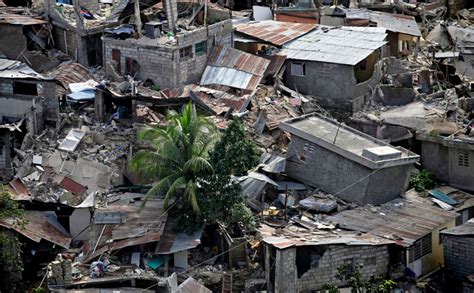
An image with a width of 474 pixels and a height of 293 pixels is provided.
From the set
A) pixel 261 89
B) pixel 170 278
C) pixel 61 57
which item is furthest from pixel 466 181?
pixel 61 57

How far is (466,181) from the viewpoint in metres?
41.3

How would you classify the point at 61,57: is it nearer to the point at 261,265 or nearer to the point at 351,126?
the point at 351,126

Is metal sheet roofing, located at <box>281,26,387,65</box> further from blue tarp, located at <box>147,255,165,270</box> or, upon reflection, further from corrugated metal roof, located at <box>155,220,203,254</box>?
blue tarp, located at <box>147,255,165,270</box>

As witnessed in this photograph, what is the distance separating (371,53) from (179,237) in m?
12.2

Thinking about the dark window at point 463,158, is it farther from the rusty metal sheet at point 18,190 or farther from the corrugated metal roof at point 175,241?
the rusty metal sheet at point 18,190

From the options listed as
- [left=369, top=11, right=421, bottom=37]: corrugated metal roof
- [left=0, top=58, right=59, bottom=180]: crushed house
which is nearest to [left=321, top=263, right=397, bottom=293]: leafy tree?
[left=0, top=58, right=59, bottom=180]: crushed house

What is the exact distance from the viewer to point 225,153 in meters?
36.9

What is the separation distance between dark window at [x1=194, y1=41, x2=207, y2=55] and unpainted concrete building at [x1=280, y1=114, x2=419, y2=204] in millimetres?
5444

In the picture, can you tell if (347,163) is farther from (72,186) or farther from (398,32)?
(398,32)

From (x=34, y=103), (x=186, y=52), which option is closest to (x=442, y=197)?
(x=186, y=52)

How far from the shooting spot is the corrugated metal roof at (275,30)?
47.1m

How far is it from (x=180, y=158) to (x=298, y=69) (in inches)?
384

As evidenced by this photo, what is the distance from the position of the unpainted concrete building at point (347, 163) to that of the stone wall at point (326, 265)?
8.54ft

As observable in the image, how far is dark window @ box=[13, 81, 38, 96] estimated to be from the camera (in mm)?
42094
